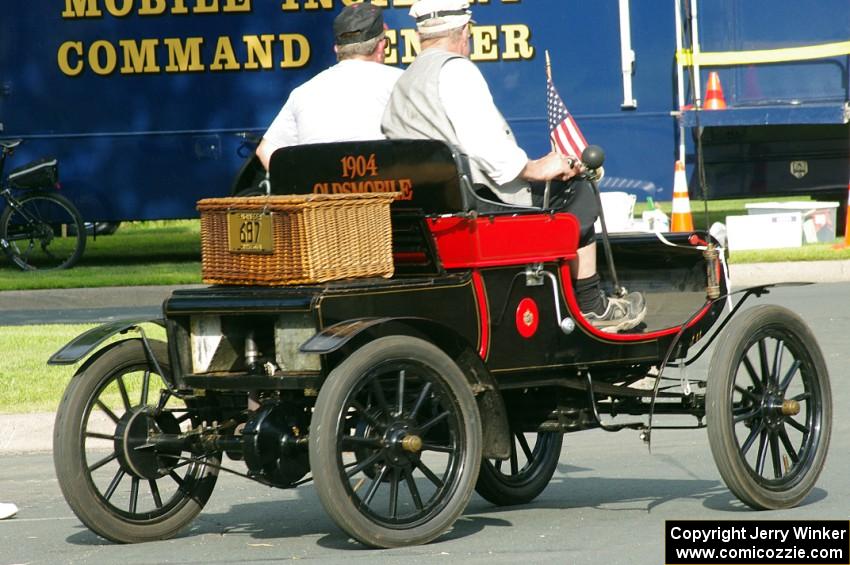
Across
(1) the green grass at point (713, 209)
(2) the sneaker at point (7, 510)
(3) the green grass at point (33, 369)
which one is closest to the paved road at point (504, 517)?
(2) the sneaker at point (7, 510)

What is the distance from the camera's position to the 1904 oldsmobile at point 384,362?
5105 millimetres

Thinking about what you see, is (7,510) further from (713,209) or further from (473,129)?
(713,209)

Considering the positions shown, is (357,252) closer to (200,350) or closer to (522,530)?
(200,350)

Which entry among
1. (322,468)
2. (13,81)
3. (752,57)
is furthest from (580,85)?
(322,468)

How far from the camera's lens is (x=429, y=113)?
5.71 meters

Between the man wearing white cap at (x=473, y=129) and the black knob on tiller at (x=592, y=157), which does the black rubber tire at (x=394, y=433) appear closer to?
the man wearing white cap at (x=473, y=129)

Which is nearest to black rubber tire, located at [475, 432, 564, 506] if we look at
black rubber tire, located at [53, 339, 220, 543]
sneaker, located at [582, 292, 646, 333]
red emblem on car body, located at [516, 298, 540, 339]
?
sneaker, located at [582, 292, 646, 333]

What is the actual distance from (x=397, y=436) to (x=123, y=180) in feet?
38.5

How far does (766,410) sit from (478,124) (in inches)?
58.1

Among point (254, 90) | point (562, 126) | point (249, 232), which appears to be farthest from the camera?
point (254, 90)

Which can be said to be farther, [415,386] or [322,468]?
[415,386]

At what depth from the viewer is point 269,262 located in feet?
17.3

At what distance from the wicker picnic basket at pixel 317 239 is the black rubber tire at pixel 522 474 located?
119 cm

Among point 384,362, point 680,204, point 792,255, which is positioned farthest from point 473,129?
point 680,204
